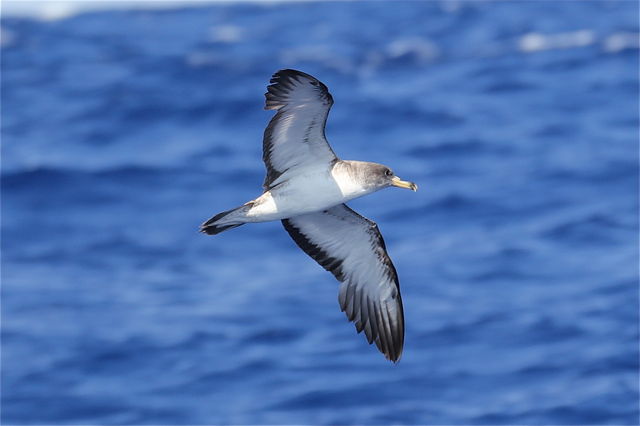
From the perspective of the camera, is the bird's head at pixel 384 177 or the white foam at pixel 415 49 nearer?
the bird's head at pixel 384 177

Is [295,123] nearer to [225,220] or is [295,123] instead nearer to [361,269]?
[225,220]

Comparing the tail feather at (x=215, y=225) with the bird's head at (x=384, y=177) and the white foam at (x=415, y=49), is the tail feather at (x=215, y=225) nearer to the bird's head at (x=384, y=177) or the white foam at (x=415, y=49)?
the bird's head at (x=384, y=177)

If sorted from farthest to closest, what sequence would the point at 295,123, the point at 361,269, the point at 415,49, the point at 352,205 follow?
the point at 415,49
the point at 352,205
the point at 361,269
the point at 295,123

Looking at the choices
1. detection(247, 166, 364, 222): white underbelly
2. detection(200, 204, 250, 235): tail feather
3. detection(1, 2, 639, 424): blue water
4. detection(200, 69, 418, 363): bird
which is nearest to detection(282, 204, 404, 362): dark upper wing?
detection(200, 69, 418, 363): bird

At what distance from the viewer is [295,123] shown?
33.0ft

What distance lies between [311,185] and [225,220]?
82 cm

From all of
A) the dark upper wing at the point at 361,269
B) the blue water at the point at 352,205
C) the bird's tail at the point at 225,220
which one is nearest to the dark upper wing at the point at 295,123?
the bird's tail at the point at 225,220

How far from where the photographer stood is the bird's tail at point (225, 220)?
1012 cm

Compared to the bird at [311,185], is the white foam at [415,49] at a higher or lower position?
higher

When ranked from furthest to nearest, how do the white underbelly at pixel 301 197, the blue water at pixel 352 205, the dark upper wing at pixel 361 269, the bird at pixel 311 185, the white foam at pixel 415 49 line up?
the white foam at pixel 415 49 → the blue water at pixel 352 205 → the dark upper wing at pixel 361 269 → the white underbelly at pixel 301 197 → the bird at pixel 311 185

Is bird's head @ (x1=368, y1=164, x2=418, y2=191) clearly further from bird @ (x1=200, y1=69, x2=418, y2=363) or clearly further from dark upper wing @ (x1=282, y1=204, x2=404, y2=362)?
dark upper wing @ (x1=282, y1=204, x2=404, y2=362)

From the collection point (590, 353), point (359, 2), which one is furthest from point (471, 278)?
point (359, 2)

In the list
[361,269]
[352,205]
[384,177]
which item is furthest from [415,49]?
[384,177]

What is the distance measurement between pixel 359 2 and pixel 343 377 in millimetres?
23237
